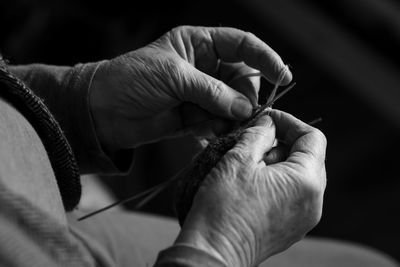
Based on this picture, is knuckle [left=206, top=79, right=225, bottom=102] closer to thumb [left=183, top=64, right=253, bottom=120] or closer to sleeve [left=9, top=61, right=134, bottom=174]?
thumb [left=183, top=64, right=253, bottom=120]

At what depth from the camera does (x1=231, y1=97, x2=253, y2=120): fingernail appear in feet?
2.92

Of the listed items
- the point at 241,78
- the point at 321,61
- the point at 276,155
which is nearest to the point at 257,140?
the point at 276,155

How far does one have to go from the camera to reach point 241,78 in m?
0.99

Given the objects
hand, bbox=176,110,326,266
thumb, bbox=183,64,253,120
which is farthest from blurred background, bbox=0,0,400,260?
hand, bbox=176,110,326,266

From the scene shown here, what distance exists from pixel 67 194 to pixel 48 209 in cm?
23

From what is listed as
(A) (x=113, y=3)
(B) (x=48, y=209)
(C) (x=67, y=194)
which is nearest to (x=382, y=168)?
(A) (x=113, y=3)

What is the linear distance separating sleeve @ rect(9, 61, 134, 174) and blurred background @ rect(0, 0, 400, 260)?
0.88 metres

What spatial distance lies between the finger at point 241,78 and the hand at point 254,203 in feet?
0.74

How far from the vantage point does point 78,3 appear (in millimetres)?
2033

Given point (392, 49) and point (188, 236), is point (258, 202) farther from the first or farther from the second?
point (392, 49)

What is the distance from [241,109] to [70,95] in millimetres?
271

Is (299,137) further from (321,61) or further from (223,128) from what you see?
(321,61)

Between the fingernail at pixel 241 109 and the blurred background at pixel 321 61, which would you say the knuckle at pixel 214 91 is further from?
the blurred background at pixel 321 61

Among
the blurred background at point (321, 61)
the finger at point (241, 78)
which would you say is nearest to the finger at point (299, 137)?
the finger at point (241, 78)
